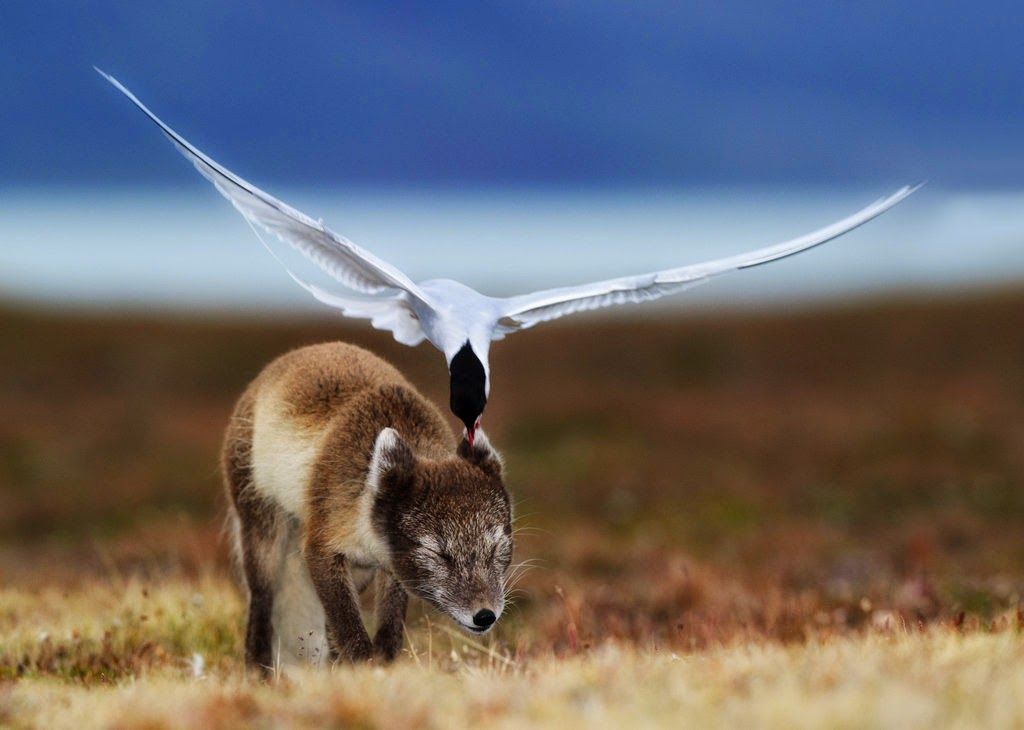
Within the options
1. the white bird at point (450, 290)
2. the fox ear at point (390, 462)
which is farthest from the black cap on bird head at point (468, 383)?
the fox ear at point (390, 462)

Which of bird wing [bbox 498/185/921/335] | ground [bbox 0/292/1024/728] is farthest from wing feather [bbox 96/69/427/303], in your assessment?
ground [bbox 0/292/1024/728]

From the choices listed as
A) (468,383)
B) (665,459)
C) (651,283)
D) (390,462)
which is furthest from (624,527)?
(390,462)

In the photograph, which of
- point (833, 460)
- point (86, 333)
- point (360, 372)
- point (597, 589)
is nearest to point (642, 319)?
point (833, 460)

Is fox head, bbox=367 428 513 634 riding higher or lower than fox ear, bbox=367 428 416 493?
lower

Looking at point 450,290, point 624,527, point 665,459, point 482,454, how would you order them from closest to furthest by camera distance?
point 482,454
point 450,290
point 624,527
point 665,459

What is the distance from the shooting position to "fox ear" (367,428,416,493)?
688cm

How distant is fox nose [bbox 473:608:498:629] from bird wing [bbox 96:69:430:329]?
1.92m

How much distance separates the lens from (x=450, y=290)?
7797mm

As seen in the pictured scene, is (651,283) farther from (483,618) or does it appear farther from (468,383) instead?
(483,618)

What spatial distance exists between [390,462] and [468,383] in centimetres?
65

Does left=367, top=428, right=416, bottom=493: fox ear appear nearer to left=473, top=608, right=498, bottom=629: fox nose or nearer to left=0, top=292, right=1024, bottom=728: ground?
left=473, top=608, right=498, bottom=629: fox nose

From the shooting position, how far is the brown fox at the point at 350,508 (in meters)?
6.89

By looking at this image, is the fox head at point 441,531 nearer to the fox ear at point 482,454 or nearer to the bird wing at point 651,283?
the fox ear at point 482,454

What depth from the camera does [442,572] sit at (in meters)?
6.84
